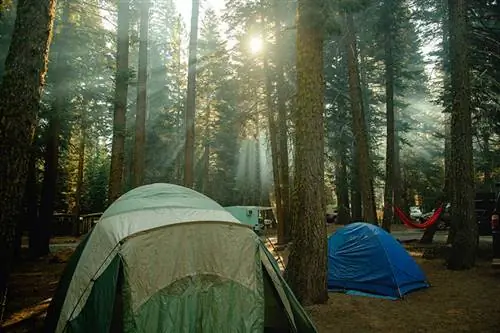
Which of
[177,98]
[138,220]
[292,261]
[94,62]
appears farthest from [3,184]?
[177,98]

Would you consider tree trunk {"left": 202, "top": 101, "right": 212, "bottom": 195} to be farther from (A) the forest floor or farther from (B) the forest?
(A) the forest floor

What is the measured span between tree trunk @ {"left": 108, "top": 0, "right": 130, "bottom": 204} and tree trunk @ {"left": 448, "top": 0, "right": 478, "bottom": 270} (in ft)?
27.5

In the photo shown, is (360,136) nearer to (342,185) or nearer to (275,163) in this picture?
(275,163)

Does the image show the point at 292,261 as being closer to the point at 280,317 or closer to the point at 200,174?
the point at 280,317

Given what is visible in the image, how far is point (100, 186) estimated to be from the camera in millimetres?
28938

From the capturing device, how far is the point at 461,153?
9469mm

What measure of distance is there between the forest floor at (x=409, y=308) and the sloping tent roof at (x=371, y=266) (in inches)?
12.7

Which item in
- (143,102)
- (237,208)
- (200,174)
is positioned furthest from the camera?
(200,174)

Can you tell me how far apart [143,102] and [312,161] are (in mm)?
6653

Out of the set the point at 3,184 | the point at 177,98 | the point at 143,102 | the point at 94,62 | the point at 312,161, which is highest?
the point at 177,98

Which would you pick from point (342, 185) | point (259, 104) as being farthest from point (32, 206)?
point (342, 185)

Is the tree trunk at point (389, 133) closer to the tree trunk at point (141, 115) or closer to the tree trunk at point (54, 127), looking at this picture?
the tree trunk at point (141, 115)

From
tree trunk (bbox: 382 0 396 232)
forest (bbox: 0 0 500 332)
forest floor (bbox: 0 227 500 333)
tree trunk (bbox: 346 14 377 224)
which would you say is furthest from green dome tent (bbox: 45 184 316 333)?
tree trunk (bbox: 382 0 396 232)

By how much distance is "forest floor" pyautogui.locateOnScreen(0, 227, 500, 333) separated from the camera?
5.88 metres
